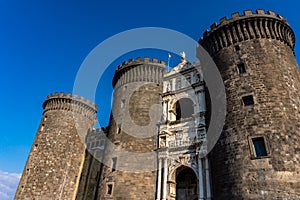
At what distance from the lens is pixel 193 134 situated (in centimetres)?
1844

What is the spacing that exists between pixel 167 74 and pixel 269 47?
9.76 m

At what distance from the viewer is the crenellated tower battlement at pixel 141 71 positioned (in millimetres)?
24547

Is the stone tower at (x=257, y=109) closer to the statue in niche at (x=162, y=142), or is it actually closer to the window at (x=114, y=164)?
the statue in niche at (x=162, y=142)

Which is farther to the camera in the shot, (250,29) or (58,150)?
(58,150)

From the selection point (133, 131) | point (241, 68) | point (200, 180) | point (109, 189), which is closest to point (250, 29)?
point (241, 68)

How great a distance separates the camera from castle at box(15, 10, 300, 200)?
13367 mm

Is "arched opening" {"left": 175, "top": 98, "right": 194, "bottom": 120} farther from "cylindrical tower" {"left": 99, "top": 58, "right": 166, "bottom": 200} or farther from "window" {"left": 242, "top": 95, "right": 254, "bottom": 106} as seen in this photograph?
"window" {"left": 242, "top": 95, "right": 254, "bottom": 106}

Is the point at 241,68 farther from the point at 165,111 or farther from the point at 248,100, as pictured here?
the point at 165,111

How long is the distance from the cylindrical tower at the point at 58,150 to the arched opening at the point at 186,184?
12743 mm

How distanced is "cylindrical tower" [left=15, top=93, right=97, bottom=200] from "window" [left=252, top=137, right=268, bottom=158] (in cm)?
1953

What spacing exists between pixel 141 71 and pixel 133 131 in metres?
6.84

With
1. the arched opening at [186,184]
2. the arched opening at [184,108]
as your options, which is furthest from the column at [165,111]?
the arched opening at [186,184]

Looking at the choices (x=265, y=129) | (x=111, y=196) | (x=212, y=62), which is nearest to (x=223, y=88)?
(x=212, y=62)

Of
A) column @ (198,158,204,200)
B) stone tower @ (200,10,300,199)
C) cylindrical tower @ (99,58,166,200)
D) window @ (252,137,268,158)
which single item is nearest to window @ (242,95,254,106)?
stone tower @ (200,10,300,199)
